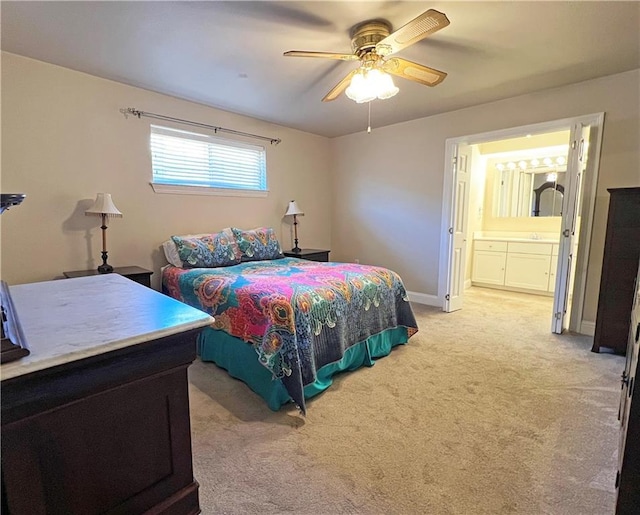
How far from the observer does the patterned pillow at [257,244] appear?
3727 millimetres

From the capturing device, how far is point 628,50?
8.15 ft

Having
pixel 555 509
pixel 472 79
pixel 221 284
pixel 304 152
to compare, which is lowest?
pixel 555 509

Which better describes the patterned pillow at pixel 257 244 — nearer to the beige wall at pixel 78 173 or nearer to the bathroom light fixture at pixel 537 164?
the beige wall at pixel 78 173

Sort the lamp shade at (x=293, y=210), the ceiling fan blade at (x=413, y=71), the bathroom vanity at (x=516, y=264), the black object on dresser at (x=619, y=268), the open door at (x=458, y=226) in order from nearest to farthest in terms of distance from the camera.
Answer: the ceiling fan blade at (x=413, y=71) → the black object on dresser at (x=619, y=268) → the open door at (x=458, y=226) → the lamp shade at (x=293, y=210) → the bathroom vanity at (x=516, y=264)

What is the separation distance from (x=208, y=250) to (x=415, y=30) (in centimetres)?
264

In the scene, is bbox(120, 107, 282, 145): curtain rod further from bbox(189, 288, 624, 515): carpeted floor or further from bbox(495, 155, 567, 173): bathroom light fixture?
bbox(495, 155, 567, 173): bathroom light fixture

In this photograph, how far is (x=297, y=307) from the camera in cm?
209

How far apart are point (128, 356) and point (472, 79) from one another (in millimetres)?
3447

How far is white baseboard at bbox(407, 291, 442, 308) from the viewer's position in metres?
4.33

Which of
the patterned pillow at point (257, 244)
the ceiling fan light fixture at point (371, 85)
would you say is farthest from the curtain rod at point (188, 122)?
the ceiling fan light fixture at point (371, 85)

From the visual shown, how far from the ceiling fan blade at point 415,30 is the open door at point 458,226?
2.30 m

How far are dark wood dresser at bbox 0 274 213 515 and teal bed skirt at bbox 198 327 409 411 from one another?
935mm

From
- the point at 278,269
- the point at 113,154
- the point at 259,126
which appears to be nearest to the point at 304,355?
the point at 278,269

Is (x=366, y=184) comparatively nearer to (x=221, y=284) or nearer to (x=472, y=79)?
(x=472, y=79)
